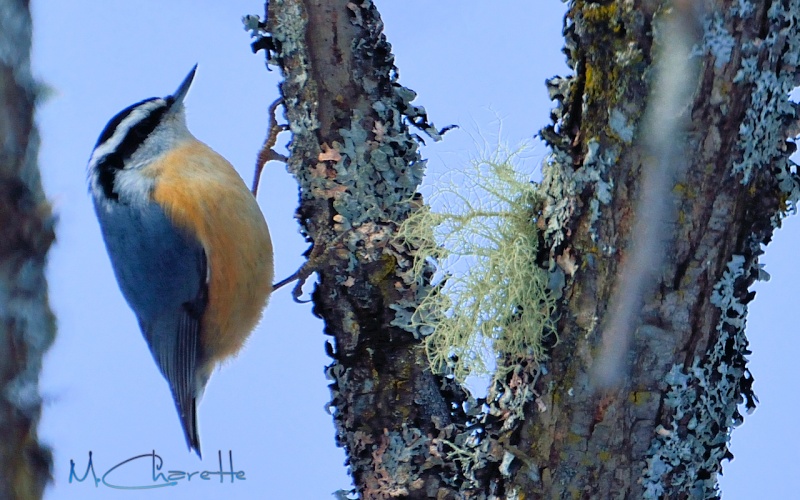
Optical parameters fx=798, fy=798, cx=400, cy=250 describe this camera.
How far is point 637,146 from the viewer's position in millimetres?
859

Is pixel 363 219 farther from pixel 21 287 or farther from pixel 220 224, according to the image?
pixel 21 287

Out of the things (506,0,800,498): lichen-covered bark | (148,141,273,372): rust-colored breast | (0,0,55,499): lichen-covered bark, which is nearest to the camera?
(0,0,55,499): lichen-covered bark

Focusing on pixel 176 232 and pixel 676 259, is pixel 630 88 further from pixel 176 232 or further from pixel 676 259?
pixel 176 232

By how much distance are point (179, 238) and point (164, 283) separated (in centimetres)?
10

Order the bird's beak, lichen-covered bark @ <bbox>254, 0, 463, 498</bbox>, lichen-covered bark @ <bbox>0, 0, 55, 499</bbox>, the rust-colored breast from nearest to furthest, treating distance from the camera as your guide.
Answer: lichen-covered bark @ <bbox>0, 0, 55, 499</bbox> < lichen-covered bark @ <bbox>254, 0, 463, 498</bbox> < the rust-colored breast < the bird's beak

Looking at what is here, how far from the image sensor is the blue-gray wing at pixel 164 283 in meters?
1.50

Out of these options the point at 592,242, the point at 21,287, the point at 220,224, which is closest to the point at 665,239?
the point at 592,242

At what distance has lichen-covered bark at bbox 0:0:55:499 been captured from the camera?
0.55 metres

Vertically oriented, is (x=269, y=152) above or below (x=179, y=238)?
above

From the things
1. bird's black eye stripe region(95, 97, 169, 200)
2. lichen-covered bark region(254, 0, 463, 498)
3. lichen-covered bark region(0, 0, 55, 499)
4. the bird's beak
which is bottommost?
lichen-covered bark region(0, 0, 55, 499)

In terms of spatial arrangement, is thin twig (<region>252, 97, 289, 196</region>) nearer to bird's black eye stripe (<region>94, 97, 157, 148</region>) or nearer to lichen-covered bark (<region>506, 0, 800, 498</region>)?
bird's black eye stripe (<region>94, 97, 157, 148</region>)

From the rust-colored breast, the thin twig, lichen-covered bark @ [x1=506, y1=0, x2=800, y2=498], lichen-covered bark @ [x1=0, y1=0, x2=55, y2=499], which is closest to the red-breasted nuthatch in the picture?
the rust-colored breast

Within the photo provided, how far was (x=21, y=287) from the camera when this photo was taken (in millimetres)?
552

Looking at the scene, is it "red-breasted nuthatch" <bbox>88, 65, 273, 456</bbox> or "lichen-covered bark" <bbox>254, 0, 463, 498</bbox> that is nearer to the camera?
"lichen-covered bark" <bbox>254, 0, 463, 498</bbox>
